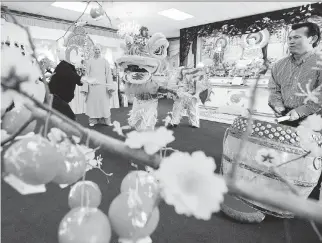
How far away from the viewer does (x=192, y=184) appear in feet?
0.85

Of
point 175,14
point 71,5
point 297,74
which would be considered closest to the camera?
point 297,74

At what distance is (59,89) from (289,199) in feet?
6.50

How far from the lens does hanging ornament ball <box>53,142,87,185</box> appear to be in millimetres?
324

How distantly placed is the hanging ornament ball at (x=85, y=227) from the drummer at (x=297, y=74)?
1209 millimetres

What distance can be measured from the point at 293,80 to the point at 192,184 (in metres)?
1.48

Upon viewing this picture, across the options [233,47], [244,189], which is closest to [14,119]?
[244,189]

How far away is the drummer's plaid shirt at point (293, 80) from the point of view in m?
1.32

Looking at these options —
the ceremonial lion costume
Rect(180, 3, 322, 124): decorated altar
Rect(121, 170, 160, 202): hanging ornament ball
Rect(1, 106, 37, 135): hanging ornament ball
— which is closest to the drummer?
the ceremonial lion costume

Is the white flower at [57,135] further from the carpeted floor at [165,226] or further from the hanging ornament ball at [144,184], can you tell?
the carpeted floor at [165,226]

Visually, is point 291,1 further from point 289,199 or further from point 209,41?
point 289,199

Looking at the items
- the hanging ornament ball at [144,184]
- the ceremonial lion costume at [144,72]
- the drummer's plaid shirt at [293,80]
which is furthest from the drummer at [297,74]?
the hanging ornament ball at [144,184]

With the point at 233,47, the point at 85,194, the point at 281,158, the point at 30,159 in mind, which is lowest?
the point at 281,158

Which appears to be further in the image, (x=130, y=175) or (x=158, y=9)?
(x=158, y=9)

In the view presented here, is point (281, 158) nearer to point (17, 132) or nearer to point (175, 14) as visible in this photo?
point (17, 132)
